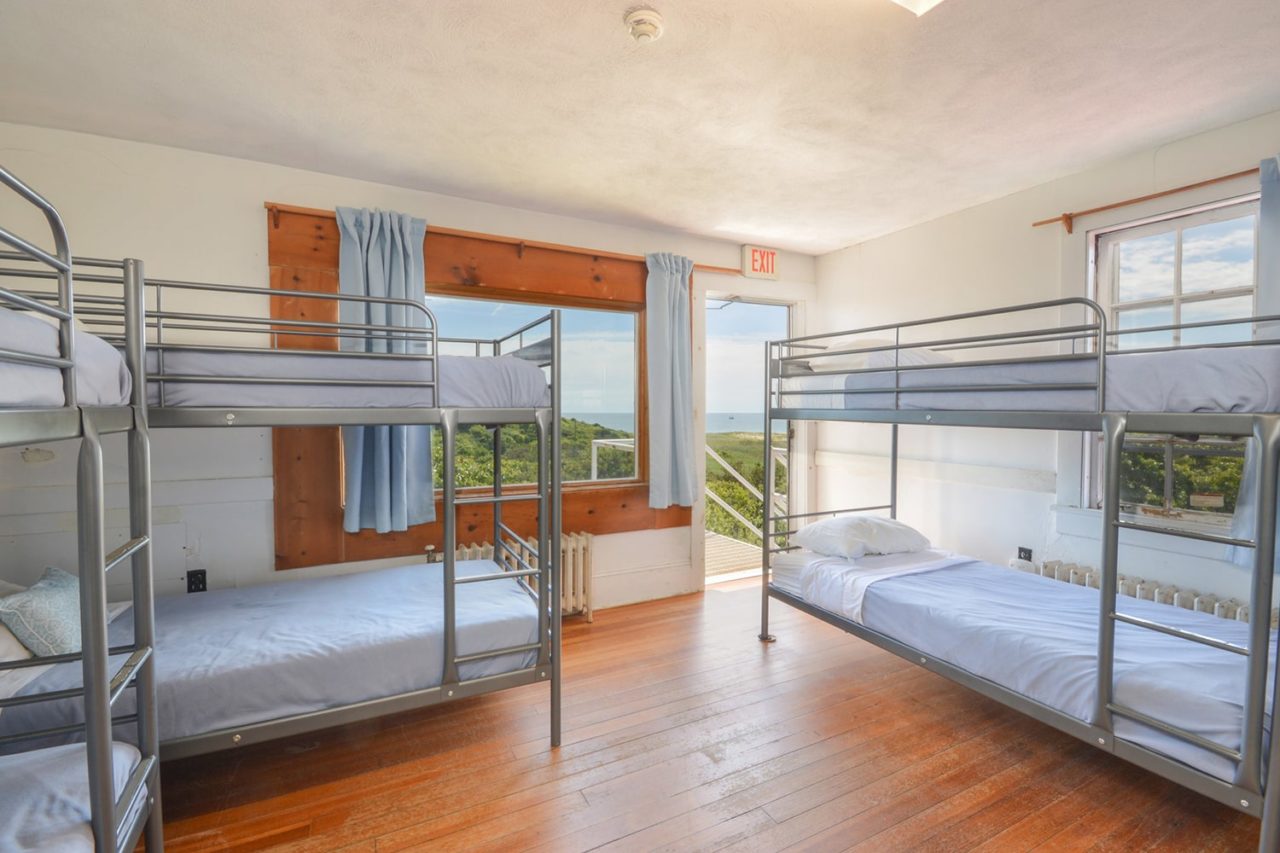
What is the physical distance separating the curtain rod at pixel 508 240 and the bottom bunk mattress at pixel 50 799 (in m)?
→ 2.44

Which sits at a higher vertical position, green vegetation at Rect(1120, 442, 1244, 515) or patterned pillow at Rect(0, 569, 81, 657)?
green vegetation at Rect(1120, 442, 1244, 515)

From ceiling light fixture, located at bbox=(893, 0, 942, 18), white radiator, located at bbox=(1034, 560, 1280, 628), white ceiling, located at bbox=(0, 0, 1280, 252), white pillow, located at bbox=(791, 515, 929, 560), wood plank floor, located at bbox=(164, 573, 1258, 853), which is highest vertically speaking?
white ceiling, located at bbox=(0, 0, 1280, 252)

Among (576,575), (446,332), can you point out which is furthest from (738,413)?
(446,332)

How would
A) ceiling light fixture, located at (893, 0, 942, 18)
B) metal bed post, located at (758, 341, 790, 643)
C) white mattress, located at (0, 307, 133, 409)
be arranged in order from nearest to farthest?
white mattress, located at (0, 307, 133, 409)
ceiling light fixture, located at (893, 0, 942, 18)
metal bed post, located at (758, 341, 790, 643)

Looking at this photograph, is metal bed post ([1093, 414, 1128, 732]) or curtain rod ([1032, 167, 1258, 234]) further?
curtain rod ([1032, 167, 1258, 234])

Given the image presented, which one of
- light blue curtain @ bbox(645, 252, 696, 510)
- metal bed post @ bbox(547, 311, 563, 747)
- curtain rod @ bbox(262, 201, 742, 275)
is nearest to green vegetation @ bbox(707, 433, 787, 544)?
light blue curtain @ bbox(645, 252, 696, 510)

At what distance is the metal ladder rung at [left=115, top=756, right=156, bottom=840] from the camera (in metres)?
1.30

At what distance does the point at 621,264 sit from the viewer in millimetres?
3896

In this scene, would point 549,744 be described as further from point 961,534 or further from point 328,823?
point 961,534

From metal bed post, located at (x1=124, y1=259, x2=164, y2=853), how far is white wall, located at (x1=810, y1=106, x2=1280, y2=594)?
156 inches

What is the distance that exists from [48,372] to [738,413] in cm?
404

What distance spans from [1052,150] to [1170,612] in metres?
2.14

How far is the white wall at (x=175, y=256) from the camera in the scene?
2.50m

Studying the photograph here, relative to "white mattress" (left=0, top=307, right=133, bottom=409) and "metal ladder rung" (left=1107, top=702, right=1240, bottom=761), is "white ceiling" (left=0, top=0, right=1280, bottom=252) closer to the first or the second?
"white mattress" (left=0, top=307, right=133, bottom=409)
